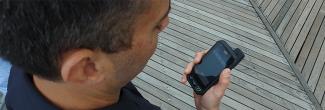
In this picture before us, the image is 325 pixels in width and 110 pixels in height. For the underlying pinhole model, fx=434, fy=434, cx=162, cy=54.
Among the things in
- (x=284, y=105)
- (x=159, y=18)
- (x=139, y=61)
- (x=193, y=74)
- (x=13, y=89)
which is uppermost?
(x=159, y=18)

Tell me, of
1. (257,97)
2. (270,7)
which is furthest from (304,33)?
(257,97)

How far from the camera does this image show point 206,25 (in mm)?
2963


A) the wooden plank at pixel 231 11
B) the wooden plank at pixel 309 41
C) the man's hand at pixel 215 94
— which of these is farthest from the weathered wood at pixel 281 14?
the man's hand at pixel 215 94

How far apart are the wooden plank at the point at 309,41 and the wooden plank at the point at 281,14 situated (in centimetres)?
21

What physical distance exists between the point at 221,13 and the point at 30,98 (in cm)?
233

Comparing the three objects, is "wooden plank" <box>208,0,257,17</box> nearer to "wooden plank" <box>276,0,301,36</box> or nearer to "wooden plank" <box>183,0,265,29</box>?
"wooden plank" <box>183,0,265,29</box>

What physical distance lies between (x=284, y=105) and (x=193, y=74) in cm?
121

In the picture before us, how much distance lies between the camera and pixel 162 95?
95.3 inches

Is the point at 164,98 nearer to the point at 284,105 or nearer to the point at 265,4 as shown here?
the point at 284,105

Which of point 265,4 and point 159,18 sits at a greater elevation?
point 159,18

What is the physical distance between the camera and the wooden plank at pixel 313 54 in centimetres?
259

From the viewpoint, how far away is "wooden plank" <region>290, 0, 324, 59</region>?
274cm

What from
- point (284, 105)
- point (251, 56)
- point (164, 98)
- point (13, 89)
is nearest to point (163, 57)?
point (164, 98)

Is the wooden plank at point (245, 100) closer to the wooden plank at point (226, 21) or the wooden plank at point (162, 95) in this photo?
the wooden plank at point (162, 95)
